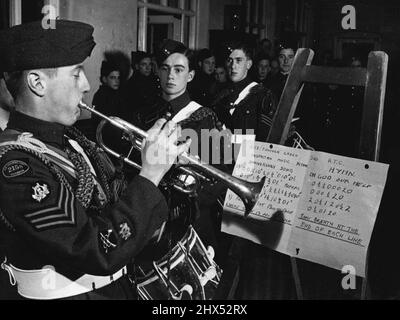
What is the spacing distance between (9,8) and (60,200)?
365cm

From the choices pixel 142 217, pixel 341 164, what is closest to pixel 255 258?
pixel 341 164

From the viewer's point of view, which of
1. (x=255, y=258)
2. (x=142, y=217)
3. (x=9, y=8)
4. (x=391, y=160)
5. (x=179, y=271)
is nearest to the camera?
(x=142, y=217)

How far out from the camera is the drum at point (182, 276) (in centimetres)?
212

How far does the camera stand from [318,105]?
691cm

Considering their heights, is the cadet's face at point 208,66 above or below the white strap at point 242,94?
above

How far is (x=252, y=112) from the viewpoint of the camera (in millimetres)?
4465

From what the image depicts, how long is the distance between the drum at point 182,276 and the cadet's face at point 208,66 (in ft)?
16.1

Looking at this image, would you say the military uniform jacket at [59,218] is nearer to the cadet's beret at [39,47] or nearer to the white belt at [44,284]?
the white belt at [44,284]

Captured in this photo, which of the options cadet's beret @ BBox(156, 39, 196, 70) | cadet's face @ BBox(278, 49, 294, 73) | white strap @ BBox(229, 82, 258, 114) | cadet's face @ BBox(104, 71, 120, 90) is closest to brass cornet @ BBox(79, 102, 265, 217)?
cadet's beret @ BBox(156, 39, 196, 70)

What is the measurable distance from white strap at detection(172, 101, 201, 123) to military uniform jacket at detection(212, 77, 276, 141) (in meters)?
0.74

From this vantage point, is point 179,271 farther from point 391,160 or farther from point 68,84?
point 391,160

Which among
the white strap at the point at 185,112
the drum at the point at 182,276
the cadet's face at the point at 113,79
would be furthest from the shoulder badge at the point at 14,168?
the cadet's face at the point at 113,79

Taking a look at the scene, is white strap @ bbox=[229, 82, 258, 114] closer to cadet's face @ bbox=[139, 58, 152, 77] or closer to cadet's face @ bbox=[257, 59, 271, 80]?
cadet's face @ bbox=[139, 58, 152, 77]

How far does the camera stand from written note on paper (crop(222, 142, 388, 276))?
1.86 meters
